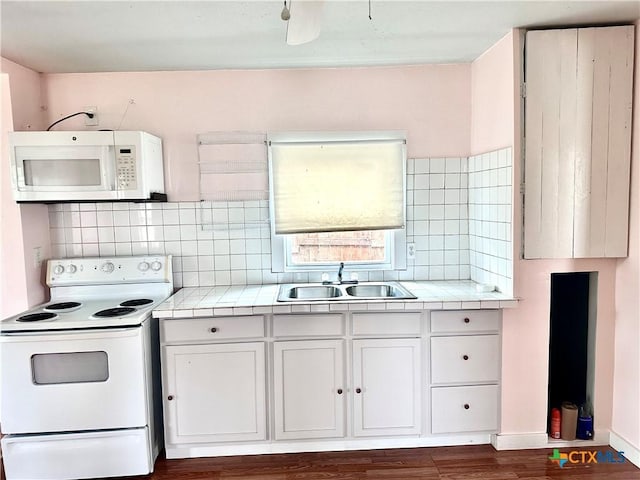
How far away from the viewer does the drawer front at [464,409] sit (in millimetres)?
2572

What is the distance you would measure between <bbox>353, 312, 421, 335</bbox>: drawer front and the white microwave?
4.58ft

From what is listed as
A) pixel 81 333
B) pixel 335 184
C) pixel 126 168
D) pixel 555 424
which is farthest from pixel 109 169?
pixel 555 424

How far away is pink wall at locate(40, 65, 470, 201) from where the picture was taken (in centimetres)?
291

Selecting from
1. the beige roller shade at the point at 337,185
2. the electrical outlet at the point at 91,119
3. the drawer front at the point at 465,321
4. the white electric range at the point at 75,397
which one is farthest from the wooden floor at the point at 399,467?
the electrical outlet at the point at 91,119

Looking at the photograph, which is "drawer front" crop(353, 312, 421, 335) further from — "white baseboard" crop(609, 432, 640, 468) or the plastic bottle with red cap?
"white baseboard" crop(609, 432, 640, 468)

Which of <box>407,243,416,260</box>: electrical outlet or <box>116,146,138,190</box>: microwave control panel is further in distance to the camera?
<box>407,243,416,260</box>: electrical outlet

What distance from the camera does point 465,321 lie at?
2.54 m

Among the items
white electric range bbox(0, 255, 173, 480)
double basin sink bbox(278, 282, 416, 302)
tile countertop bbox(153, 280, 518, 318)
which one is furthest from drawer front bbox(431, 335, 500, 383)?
white electric range bbox(0, 255, 173, 480)

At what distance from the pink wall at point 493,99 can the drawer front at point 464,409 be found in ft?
4.42

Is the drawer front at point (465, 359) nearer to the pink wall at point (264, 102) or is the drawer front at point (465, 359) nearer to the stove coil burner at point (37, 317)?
the pink wall at point (264, 102)

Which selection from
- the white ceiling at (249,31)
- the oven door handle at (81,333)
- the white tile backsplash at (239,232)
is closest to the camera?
the white ceiling at (249,31)

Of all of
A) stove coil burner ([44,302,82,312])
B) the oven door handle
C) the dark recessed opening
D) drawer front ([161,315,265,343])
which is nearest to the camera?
the oven door handle

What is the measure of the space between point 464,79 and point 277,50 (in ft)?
3.97

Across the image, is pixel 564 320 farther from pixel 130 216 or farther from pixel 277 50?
pixel 130 216
